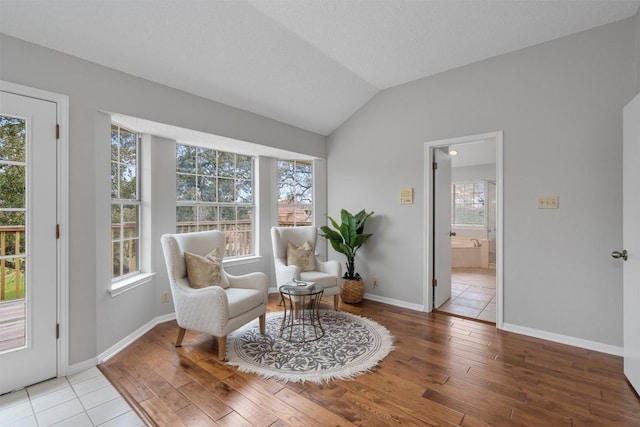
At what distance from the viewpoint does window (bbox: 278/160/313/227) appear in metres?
4.65

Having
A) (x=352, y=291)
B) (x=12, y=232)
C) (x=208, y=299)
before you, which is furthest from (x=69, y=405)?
(x=352, y=291)

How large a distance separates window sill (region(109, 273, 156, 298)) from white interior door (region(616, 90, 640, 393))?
3.90m

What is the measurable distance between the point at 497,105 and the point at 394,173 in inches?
52.0

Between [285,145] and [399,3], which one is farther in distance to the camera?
[285,145]

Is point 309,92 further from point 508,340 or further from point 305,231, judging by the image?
point 508,340

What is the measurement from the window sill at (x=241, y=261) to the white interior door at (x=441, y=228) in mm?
2374

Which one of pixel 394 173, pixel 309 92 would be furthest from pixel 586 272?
pixel 309 92

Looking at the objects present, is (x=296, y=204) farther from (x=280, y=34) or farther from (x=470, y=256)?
(x=470, y=256)

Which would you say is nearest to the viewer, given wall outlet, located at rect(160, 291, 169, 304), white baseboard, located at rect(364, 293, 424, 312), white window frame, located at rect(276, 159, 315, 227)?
wall outlet, located at rect(160, 291, 169, 304)

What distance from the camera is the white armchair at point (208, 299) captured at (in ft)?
8.05

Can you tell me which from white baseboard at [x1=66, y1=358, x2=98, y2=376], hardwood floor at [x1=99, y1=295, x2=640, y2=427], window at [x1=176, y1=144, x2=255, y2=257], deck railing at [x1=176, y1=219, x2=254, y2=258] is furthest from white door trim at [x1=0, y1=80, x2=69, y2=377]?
deck railing at [x1=176, y1=219, x2=254, y2=258]

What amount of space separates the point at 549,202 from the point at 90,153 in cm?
401

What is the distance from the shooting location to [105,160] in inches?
99.1

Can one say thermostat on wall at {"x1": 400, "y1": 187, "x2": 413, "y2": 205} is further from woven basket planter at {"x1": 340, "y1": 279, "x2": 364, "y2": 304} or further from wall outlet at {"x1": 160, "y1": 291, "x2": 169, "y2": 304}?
wall outlet at {"x1": 160, "y1": 291, "x2": 169, "y2": 304}
